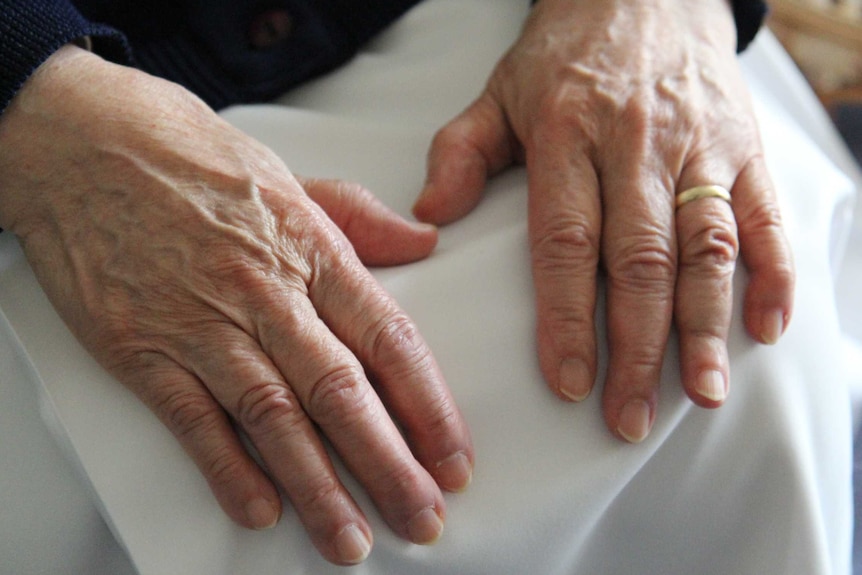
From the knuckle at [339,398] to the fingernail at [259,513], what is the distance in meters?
0.07

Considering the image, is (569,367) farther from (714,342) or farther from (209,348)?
(209,348)

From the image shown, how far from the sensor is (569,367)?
606 mm

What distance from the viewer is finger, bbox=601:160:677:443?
0.59 metres

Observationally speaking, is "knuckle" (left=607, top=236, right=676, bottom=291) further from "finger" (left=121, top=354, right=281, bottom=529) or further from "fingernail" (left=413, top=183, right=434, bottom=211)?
"finger" (left=121, top=354, right=281, bottom=529)

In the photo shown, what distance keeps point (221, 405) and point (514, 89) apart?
44cm

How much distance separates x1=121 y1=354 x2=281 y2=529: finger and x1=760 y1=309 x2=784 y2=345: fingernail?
1.33 ft

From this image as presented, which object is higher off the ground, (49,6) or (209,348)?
(49,6)

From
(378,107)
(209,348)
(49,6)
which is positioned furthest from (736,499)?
(49,6)

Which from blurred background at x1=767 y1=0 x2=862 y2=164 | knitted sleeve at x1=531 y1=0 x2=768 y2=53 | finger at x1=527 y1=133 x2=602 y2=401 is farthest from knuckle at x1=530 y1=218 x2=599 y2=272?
blurred background at x1=767 y1=0 x2=862 y2=164

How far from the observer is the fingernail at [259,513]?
1.75 ft

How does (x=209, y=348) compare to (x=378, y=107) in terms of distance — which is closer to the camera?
(x=209, y=348)

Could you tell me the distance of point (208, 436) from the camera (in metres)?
0.55

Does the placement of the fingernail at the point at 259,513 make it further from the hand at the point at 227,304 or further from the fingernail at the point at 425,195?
the fingernail at the point at 425,195

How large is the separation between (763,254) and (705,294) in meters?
0.08
